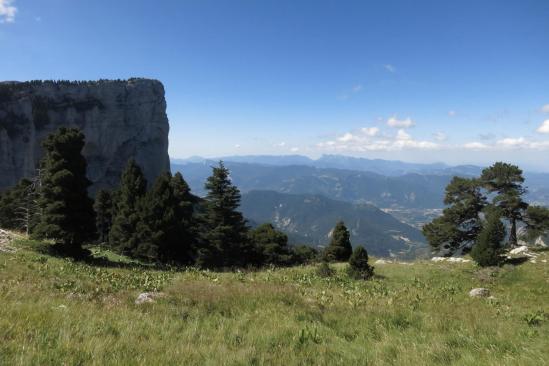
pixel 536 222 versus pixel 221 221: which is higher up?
pixel 536 222

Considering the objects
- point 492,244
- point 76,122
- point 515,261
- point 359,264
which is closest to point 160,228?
point 359,264

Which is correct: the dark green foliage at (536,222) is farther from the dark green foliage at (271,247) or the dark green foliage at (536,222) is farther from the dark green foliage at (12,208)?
the dark green foliage at (12,208)

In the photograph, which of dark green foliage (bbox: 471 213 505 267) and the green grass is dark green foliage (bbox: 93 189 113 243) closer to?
the green grass

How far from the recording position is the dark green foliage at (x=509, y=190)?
38.5 meters

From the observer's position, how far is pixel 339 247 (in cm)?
4184

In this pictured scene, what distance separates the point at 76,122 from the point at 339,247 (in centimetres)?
17649

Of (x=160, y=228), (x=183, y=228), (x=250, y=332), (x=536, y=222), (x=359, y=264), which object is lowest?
(x=183, y=228)

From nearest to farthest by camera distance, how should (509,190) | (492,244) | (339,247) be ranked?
(492,244) < (509,190) < (339,247)

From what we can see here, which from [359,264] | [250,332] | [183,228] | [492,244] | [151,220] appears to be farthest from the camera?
[183,228]

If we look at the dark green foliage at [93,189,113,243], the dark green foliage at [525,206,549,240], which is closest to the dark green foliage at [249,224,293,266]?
the dark green foliage at [93,189,113,243]

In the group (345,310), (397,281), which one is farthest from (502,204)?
(345,310)

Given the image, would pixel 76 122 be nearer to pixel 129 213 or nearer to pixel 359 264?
pixel 129 213

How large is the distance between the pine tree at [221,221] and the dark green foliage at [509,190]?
93.1ft

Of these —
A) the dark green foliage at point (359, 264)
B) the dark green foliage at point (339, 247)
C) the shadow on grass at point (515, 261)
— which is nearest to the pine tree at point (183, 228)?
the dark green foliage at point (339, 247)
